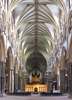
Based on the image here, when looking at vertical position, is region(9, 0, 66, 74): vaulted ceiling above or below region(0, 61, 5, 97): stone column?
above

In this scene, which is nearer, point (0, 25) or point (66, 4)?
point (0, 25)

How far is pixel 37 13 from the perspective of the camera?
3644 cm

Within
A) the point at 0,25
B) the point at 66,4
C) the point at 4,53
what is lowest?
the point at 4,53

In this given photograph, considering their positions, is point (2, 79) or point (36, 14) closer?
point (2, 79)

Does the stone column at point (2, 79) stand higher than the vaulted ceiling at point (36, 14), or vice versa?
the vaulted ceiling at point (36, 14)

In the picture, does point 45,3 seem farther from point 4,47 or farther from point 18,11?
point 4,47

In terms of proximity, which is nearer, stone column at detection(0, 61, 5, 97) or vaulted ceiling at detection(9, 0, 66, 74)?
stone column at detection(0, 61, 5, 97)

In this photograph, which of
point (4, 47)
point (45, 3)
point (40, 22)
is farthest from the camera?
point (40, 22)

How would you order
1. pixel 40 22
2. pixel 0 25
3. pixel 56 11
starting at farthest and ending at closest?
pixel 40 22 → pixel 56 11 → pixel 0 25

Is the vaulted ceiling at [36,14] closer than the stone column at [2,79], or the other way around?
the stone column at [2,79]

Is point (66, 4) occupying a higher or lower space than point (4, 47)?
higher

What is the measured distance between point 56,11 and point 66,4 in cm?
666

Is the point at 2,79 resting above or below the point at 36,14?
below

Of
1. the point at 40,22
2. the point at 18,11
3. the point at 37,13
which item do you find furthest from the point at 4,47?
the point at 40,22
